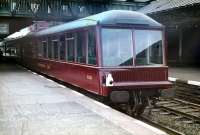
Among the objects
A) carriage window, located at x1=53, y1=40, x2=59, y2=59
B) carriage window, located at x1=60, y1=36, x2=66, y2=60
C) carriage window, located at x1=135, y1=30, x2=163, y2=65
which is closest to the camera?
carriage window, located at x1=135, y1=30, x2=163, y2=65

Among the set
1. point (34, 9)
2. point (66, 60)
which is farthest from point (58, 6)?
point (66, 60)

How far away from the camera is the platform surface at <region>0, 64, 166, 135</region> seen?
7.49 meters

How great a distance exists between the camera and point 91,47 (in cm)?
1223

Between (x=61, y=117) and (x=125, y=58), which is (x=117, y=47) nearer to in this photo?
(x=125, y=58)

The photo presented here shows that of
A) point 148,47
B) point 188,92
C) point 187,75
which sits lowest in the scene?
point 188,92

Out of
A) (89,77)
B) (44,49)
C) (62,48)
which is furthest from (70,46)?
(44,49)

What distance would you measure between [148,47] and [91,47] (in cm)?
156

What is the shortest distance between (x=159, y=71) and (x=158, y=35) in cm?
102

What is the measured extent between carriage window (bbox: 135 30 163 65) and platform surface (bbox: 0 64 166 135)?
1.97 m

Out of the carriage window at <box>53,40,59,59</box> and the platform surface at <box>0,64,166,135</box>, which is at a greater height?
the carriage window at <box>53,40,59,59</box>

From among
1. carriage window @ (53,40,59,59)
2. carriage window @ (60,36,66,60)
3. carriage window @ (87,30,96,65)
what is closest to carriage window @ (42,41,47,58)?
carriage window @ (53,40,59,59)

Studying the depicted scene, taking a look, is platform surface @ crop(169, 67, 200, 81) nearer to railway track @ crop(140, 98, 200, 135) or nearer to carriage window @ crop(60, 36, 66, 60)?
railway track @ crop(140, 98, 200, 135)

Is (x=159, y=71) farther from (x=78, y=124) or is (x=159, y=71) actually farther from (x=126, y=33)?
(x=78, y=124)

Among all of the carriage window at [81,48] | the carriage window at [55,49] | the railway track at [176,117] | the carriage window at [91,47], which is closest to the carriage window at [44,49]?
the carriage window at [55,49]
